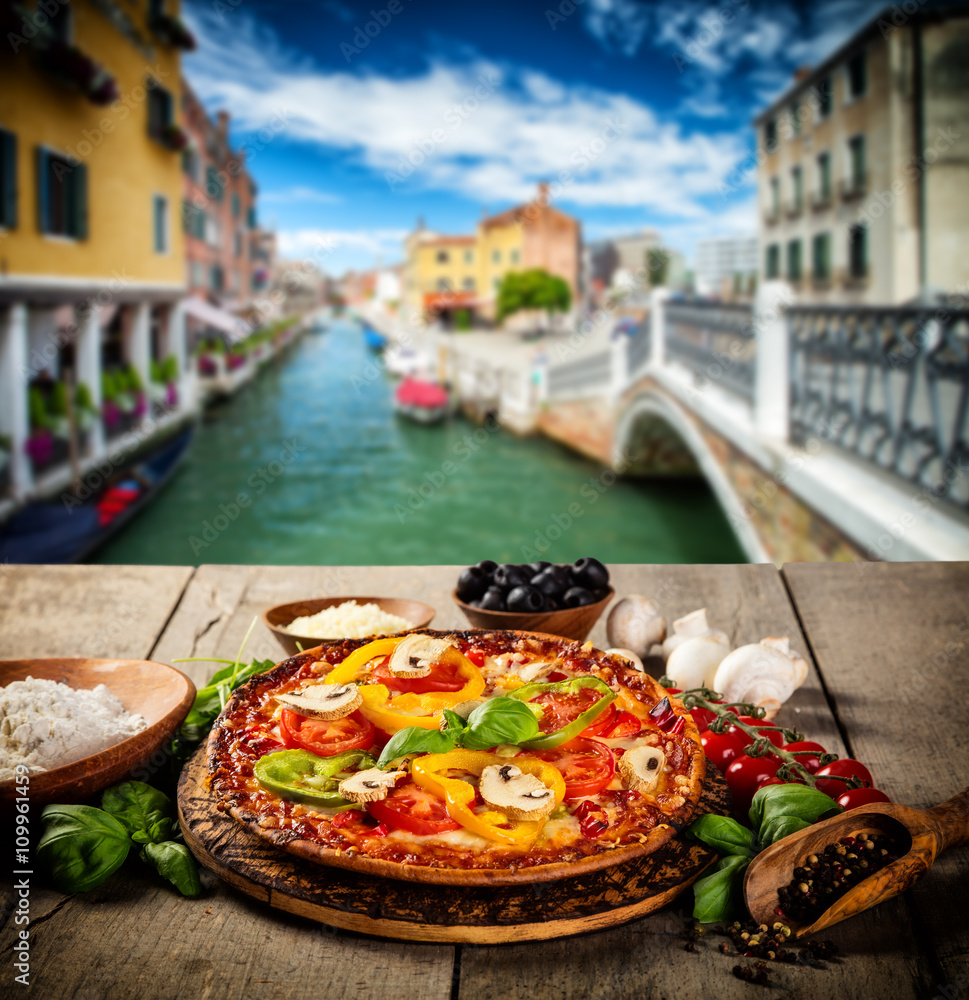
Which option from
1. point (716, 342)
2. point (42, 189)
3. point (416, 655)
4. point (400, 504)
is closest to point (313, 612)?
point (416, 655)

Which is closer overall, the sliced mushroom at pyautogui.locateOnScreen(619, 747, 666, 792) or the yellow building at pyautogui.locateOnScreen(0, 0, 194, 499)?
the sliced mushroom at pyautogui.locateOnScreen(619, 747, 666, 792)

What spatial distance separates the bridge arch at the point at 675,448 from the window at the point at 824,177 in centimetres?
785

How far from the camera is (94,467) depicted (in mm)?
12242

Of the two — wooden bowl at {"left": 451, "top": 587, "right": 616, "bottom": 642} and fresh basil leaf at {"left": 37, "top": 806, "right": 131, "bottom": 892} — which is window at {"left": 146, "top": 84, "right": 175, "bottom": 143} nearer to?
wooden bowl at {"left": 451, "top": 587, "right": 616, "bottom": 642}

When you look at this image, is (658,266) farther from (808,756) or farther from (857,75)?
(808,756)

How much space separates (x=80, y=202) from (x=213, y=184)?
1451 centimetres

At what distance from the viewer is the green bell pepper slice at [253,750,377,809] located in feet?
3.42

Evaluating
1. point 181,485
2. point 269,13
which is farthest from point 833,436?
point 269,13

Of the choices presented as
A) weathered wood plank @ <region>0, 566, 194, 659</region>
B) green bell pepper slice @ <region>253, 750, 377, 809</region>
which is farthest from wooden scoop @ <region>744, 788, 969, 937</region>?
weathered wood plank @ <region>0, 566, 194, 659</region>

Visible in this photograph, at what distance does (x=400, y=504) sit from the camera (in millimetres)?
20938

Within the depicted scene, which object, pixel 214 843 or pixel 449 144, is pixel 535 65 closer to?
pixel 449 144

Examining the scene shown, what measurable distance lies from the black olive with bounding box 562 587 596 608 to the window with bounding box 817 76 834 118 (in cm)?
2148

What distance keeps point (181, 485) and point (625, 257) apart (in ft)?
147

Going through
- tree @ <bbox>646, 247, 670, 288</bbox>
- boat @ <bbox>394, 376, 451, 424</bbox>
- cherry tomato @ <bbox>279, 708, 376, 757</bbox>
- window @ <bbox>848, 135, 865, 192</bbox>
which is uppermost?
tree @ <bbox>646, 247, 670, 288</bbox>
